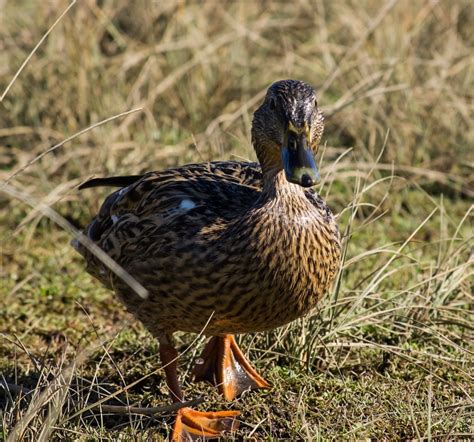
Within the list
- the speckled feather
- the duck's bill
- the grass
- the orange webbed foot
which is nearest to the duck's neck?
the speckled feather

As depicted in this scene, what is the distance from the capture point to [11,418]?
135 inches

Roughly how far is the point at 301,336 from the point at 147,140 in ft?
8.08

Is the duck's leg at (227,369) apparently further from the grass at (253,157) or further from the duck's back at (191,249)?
the duck's back at (191,249)

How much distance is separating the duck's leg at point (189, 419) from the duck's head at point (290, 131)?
810mm

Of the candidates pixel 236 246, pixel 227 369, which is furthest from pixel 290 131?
pixel 227 369

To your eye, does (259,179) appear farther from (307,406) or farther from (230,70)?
(230,70)

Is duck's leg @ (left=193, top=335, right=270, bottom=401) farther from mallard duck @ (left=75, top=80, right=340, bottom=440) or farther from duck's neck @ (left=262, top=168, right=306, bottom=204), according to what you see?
duck's neck @ (left=262, top=168, right=306, bottom=204)

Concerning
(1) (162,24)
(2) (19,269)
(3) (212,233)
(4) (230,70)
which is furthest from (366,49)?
(3) (212,233)

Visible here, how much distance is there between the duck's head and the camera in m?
3.37

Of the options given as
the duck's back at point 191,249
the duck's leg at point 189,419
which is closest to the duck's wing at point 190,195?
the duck's back at point 191,249

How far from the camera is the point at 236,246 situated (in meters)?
3.63

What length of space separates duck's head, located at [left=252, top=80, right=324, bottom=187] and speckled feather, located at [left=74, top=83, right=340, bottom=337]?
1 cm

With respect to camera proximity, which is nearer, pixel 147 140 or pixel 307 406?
pixel 307 406

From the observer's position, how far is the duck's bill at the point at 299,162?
3311 mm
